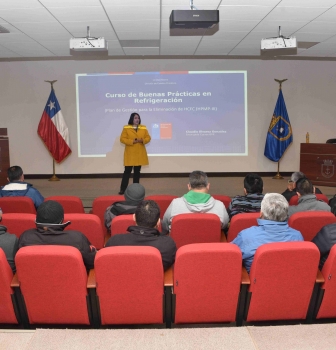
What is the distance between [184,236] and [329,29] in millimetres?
4474

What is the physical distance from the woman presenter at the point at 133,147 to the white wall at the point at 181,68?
65.8 inches

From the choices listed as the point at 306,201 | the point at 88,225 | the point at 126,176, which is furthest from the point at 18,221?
the point at 126,176

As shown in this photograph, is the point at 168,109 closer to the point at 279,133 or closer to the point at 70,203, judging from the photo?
the point at 279,133

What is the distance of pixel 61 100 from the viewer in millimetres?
8562

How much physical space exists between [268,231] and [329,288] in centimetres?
47

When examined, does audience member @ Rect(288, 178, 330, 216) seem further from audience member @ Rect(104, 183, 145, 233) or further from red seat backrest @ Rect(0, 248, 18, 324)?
red seat backrest @ Rect(0, 248, 18, 324)

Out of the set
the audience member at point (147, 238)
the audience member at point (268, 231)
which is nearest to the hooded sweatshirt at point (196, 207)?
the audience member at point (268, 231)

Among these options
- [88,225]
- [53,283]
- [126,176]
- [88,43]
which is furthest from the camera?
[126,176]

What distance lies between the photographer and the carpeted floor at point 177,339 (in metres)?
1.46

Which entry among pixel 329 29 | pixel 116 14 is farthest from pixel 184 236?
pixel 329 29

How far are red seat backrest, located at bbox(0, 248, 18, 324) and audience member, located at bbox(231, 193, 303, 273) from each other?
4.48 ft

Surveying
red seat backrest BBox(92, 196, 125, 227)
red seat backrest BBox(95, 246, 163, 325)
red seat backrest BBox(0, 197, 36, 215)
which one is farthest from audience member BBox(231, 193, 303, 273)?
red seat backrest BBox(0, 197, 36, 215)

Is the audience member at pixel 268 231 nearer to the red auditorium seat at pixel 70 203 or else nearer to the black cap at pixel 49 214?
the black cap at pixel 49 214

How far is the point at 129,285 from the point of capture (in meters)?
2.04
